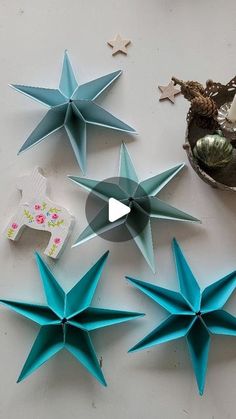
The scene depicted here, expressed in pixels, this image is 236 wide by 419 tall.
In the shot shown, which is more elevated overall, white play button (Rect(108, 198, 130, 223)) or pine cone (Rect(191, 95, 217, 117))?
pine cone (Rect(191, 95, 217, 117))

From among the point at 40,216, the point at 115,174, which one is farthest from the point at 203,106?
the point at 40,216

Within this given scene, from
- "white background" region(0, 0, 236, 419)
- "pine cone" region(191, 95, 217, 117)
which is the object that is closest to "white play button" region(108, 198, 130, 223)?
"white background" region(0, 0, 236, 419)

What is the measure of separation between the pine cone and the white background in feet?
0.36

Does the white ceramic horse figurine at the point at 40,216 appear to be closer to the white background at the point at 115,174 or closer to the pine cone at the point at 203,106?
the white background at the point at 115,174

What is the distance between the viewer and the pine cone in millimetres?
759

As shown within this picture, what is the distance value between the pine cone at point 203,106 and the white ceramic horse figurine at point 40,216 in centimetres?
32

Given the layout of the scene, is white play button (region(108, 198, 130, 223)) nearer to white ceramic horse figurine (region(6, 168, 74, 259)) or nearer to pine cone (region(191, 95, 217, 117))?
white ceramic horse figurine (region(6, 168, 74, 259))

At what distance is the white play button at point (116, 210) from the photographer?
822 millimetres

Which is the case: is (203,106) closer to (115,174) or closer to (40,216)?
(115,174)

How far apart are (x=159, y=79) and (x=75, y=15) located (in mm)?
252

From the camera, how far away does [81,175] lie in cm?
90

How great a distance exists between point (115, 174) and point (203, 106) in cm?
23

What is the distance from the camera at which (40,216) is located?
2.85 ft

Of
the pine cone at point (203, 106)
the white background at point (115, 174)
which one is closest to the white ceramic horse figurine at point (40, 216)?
the white background at point (115, 174)
